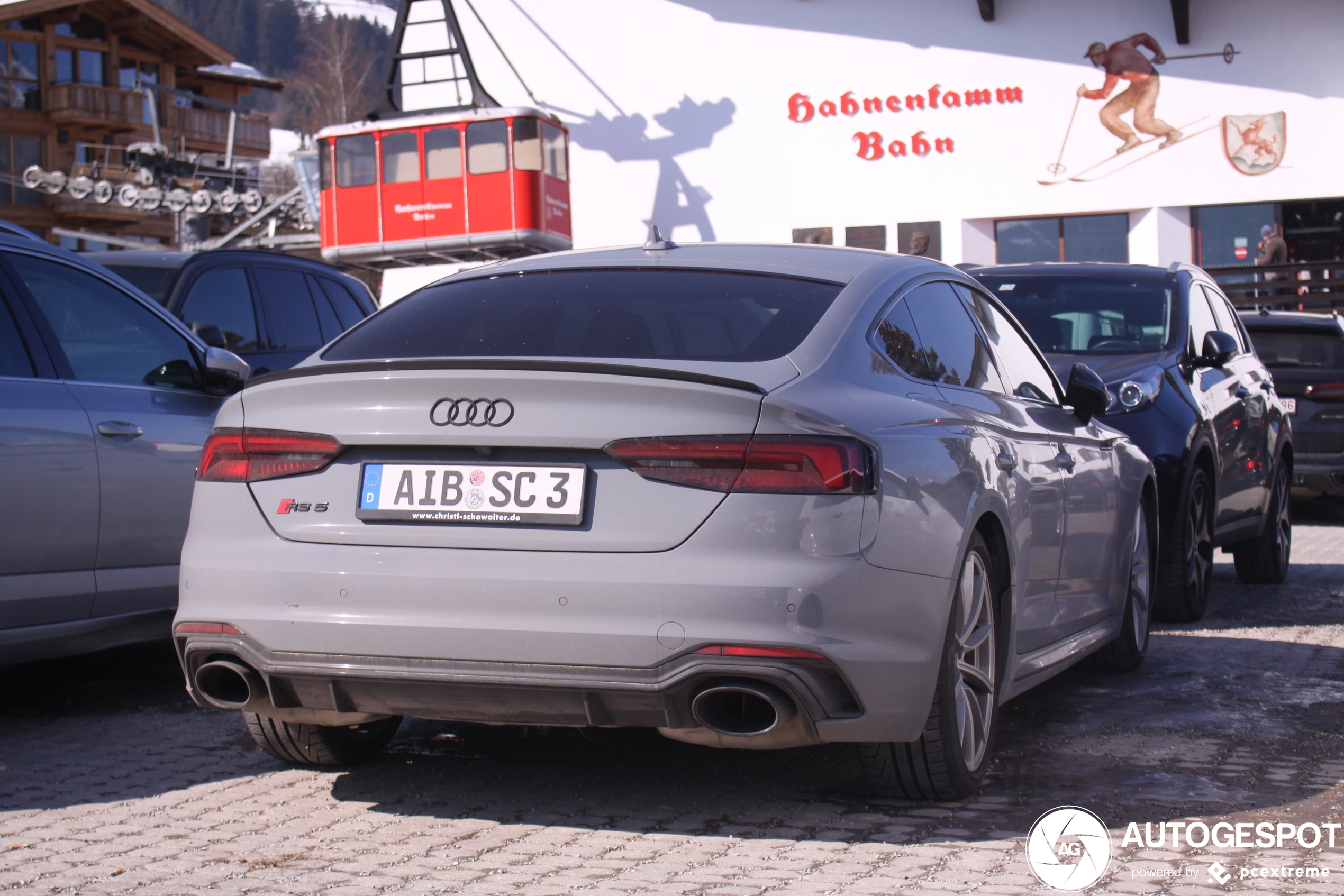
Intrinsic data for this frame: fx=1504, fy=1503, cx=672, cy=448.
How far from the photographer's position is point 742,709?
3.47m

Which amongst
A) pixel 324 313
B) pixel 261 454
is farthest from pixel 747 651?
pixel 324 313

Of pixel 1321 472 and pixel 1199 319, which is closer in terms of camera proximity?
pixel 1199 319

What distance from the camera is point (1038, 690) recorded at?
5805mm

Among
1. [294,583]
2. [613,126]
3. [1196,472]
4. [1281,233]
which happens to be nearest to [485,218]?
[613,126]

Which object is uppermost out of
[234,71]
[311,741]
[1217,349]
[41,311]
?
[234,71]

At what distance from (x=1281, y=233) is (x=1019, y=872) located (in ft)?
92.5

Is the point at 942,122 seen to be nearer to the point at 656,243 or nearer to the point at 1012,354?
the point at 1012,354

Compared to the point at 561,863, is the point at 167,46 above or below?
above

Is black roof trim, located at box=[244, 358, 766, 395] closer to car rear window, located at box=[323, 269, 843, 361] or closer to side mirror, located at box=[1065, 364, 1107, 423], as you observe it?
car rear window, located at box=[323, 269, 843, 361]

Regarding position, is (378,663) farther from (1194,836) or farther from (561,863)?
(1194,836)

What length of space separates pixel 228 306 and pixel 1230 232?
24934mm

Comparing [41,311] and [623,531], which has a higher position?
[41,311]

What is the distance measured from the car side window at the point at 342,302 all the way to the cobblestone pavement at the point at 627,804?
381cm

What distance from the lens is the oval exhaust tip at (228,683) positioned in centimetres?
367
